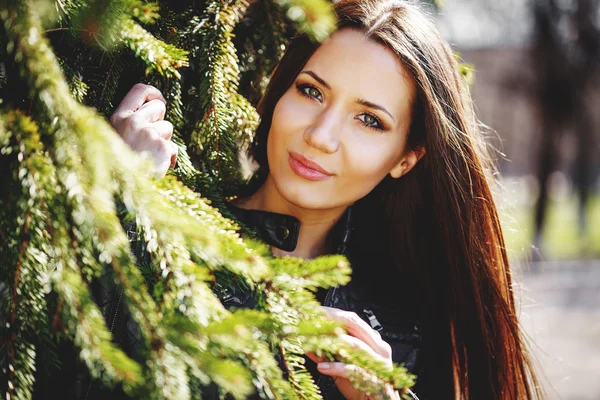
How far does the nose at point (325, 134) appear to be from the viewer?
1910 millimetres

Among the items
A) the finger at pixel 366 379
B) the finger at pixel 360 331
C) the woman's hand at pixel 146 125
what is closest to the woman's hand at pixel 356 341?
the finger at pixel 360 331

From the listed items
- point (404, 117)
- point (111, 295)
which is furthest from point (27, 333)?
point (404, 117)

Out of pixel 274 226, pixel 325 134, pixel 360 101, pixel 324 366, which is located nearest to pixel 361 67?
pixel 360 101

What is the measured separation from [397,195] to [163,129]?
1.21 m

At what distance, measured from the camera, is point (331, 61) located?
1985mm

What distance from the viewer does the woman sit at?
6.50ft

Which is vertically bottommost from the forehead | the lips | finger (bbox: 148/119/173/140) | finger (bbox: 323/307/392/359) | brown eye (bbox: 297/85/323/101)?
finger (bbox: 323/307/392/359)

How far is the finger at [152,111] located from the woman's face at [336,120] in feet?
1.77

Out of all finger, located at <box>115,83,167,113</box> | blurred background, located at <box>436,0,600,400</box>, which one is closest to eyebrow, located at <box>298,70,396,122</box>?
finger, located at <box>115,83,167,113</box>

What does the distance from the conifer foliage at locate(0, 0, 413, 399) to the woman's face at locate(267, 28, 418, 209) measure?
0.74 m

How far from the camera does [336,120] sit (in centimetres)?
193

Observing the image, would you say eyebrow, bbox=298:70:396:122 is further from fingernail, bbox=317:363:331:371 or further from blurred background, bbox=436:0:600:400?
blurred background, bbox=436:0:600:400

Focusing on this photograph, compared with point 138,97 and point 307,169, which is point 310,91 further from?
point 138,97

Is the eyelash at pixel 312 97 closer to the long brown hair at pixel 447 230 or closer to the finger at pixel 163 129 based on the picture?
the long brown hair at pixel 447 230
